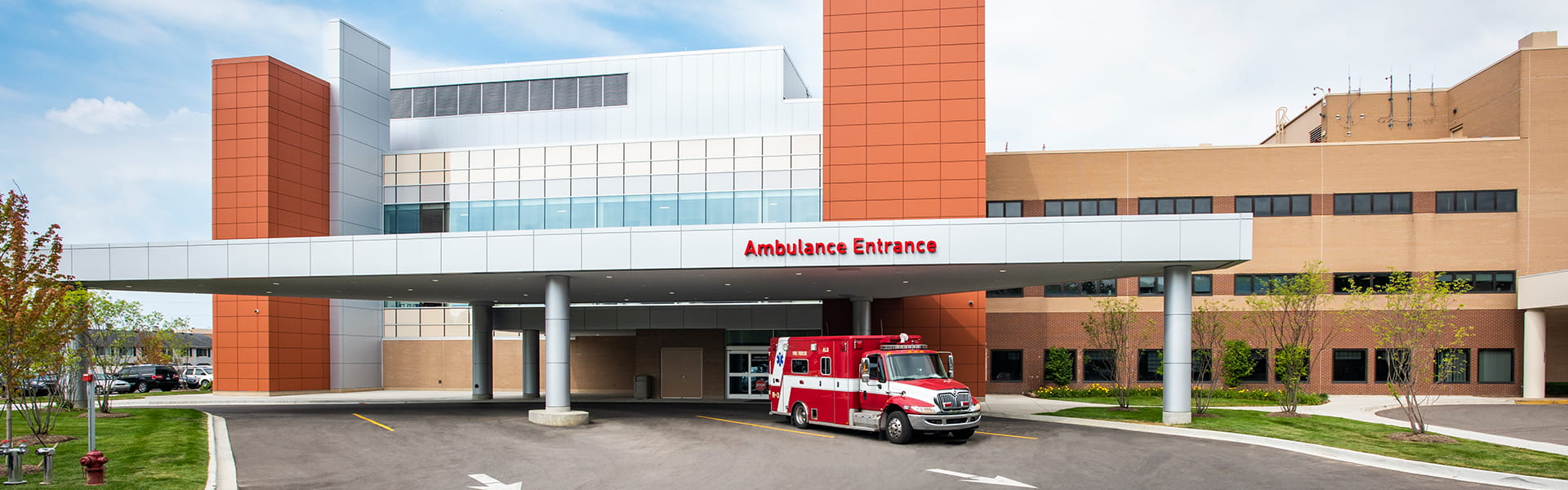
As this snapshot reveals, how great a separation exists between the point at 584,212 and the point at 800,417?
21.7 m

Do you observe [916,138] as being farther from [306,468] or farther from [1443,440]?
[306,468]

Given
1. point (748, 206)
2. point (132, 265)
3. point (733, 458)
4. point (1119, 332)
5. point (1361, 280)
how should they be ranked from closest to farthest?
point (733, 458) < point (132, 265) < point (1119, 332) < point (1361, 280) < point (748, 206)

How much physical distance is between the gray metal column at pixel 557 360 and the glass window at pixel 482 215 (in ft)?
60.7

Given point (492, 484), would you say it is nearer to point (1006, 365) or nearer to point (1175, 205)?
point (1006, 365)

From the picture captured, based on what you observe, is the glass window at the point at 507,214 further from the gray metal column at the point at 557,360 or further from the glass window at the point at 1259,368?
the glass window at the point at 1259,368

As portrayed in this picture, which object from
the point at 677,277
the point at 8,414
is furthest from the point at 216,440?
the point at 677,277

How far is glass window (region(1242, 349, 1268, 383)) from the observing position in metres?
40.2

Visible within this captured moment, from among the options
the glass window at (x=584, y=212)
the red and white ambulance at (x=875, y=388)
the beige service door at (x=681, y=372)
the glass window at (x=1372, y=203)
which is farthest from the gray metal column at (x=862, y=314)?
the glass window at (x=1372, y=203)

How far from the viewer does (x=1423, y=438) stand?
21.6 metres

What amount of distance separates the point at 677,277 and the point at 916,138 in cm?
1401

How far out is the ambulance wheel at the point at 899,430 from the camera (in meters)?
21.1

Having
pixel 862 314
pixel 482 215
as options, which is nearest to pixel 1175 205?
pixel 862 314

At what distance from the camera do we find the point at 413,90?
1837 inches

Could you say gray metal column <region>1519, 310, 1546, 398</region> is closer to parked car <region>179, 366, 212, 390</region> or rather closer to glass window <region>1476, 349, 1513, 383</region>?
glass window <region>1476, 349, 1513, 383</region>
